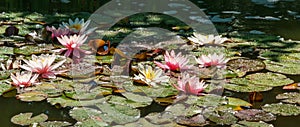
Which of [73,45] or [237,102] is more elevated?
[73,45]

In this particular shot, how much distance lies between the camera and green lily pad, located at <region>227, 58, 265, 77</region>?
180 cm

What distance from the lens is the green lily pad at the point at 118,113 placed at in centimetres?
129

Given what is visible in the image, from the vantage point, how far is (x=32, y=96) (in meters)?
1.45

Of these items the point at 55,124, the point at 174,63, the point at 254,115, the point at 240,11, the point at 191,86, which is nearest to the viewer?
the point at 55,124

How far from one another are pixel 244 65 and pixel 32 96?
870 millimetres

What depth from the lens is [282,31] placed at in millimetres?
2594

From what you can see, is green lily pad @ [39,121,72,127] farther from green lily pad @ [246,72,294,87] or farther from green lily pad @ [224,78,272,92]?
green lily pad @ [246,72,294,87]

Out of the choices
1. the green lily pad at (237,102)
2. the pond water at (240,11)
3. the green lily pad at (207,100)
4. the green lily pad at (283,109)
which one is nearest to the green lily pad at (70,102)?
the green lily pad at (207,100)

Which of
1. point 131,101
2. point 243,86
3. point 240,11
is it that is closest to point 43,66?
point 131,101

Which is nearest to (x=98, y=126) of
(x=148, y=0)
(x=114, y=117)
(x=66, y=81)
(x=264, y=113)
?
(x=114, y=117)

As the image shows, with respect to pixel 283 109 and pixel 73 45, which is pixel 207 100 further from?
pixel 73 45

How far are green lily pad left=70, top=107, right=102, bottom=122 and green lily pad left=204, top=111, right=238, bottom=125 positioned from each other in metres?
0.32

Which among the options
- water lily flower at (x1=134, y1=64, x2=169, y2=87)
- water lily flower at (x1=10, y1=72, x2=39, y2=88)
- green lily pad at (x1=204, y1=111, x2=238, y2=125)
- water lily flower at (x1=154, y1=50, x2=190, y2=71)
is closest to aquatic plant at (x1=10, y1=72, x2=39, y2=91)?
water lily flower at (x1=10, y1=72, x2=39, y2=88)

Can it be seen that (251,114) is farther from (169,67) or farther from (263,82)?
(169,67)
